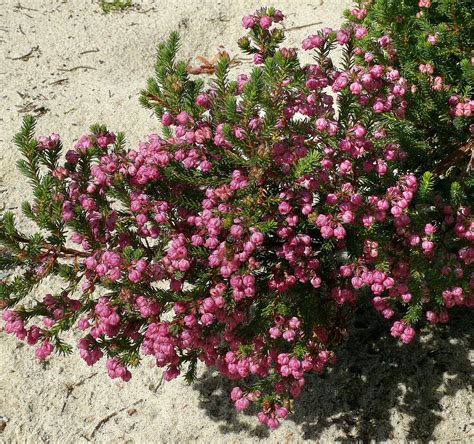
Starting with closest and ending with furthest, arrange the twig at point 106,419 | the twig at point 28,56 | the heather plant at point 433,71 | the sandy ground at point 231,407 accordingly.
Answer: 1. the heather plant at point 433,71
2. the sandy ground at point 231,407
3. the twig at point 106,419
4. the twig at point 28,56

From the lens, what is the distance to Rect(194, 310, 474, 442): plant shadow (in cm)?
310

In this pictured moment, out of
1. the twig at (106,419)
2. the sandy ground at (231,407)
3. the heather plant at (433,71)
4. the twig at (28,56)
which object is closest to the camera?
the heather plant at (433,71)

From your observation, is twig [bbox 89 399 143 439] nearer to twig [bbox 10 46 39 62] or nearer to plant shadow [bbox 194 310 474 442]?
plant shadow [bbox 194 310 474 442]

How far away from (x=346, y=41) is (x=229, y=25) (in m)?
4.24

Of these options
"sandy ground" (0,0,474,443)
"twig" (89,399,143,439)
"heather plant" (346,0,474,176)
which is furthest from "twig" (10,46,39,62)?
"twig" (89,399,143,439)

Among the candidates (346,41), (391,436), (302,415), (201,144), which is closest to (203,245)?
(201,144)

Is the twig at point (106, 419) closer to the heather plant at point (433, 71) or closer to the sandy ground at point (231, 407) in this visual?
the sandy ground at point (231, 407)

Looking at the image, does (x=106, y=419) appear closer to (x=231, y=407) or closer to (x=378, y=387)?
(x=231, y=407)

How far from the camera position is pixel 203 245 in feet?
8.23

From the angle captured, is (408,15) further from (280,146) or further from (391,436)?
(391,436)

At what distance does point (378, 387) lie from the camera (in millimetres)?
3221

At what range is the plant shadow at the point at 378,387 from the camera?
10.2 ft

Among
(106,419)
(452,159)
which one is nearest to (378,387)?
(452,159)

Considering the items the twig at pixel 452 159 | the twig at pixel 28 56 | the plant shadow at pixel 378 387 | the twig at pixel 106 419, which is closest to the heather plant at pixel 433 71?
the twig at pixel 452 159
